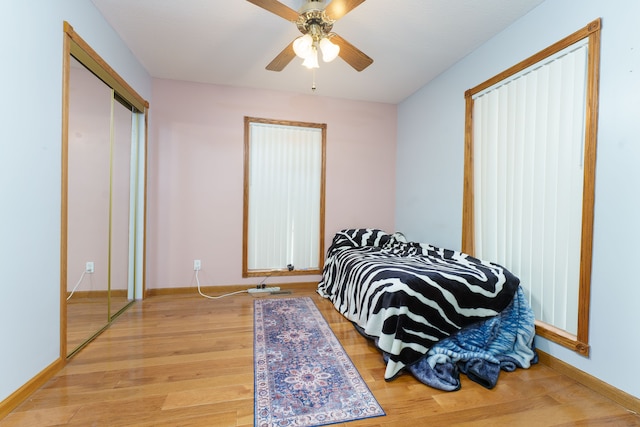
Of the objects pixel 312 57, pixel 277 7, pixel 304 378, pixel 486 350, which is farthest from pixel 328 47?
pixel 486 350

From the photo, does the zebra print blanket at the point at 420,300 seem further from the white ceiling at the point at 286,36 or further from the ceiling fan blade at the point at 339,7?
the white ceiling at the point at 286,36

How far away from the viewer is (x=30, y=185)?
1.49 meters

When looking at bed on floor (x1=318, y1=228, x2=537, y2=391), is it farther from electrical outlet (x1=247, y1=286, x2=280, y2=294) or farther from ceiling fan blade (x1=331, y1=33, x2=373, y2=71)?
ceiling fan blade (x1=331, y1=33, x2=373, y2=71)

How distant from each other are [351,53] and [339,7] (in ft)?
1.38

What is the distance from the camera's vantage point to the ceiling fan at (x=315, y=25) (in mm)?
1623

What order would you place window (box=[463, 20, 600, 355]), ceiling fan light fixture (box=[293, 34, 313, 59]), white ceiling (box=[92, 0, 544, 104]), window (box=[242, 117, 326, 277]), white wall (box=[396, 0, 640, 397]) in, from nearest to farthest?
white wall (box=[396, 0, 640, 397]), window (box=[463, 20, 600, 355]), ceiling fan light fixture (box=[293, 34, 313, 59]), white ceiling (box=[92, 0, 544, 104]), window (box=[242, 117, 326, 277])

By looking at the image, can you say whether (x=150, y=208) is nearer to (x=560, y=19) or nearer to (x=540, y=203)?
(x=540, y=203)

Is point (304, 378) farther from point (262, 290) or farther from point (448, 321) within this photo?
point (262, 290)

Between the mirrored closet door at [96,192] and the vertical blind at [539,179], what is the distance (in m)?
3.20

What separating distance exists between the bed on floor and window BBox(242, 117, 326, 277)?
1.59m

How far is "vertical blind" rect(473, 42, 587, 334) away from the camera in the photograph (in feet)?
5.84

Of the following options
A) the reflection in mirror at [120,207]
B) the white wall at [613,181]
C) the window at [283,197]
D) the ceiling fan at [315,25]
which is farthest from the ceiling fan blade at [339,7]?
the reflection in mirror at [120,207]

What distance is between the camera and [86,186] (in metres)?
2.04

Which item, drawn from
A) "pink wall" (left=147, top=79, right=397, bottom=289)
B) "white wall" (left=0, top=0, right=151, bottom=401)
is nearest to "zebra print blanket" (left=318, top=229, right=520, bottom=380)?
"pink wall" (left=147, top=79, right=397, bottom=289)
